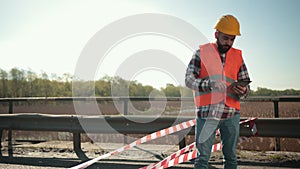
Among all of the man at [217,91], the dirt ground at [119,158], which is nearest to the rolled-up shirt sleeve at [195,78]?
the man at [217,91]

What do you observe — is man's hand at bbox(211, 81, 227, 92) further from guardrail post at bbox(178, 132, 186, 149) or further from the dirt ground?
guardrail post at bbox(178, 132, 186, 149)

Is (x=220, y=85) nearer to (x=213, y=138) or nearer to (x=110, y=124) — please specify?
(x=213, y=138)

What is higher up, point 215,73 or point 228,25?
point 228,25

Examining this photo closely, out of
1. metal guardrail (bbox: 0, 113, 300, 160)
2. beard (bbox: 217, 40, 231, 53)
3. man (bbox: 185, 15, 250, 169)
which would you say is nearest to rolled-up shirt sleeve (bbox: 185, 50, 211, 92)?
man (bbox: 185, 15, 250, 169)

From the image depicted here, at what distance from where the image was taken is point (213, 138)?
3.31 m

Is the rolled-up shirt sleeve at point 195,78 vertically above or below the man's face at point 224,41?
below

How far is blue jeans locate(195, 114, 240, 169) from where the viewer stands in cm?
324

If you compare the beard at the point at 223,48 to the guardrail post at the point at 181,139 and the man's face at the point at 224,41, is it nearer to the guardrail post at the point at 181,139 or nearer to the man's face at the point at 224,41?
the man's face at the point at 224,41

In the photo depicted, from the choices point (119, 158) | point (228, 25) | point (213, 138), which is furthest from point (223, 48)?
point (119, 158)

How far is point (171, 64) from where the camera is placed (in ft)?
21.0

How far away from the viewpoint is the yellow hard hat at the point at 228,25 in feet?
10.6

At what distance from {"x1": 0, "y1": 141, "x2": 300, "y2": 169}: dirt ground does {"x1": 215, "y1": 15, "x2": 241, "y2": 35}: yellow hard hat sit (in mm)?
2596

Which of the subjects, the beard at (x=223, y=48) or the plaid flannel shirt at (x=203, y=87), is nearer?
the plaid flannel shirt at (x=203, y=87)

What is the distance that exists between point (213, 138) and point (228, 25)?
123 cm
